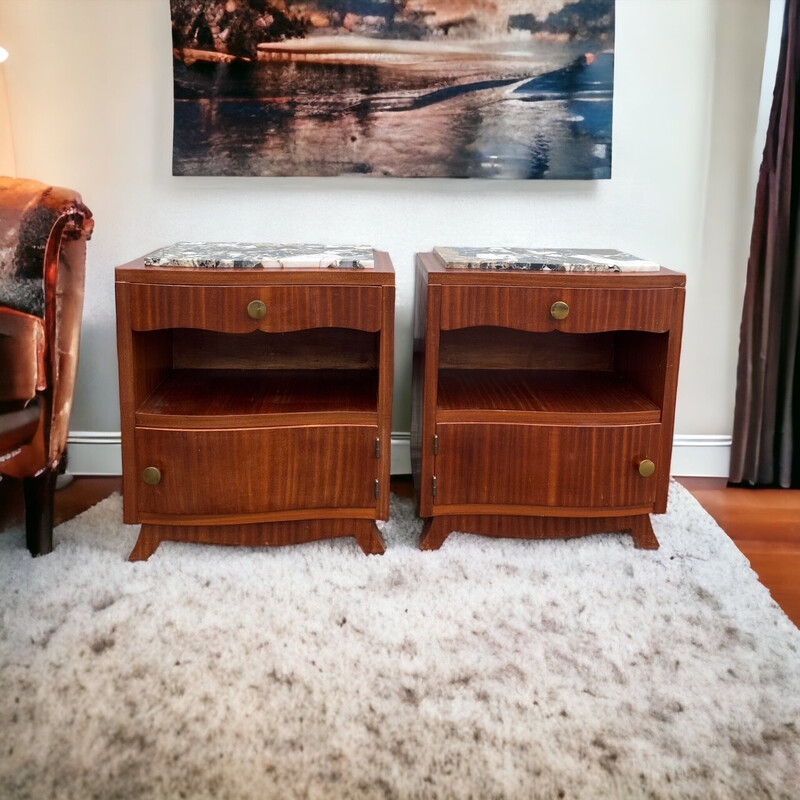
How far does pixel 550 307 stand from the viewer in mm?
1671

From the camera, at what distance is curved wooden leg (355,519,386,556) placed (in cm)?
175

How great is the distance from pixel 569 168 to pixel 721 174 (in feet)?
1.37

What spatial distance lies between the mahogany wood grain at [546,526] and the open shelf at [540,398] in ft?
0.78

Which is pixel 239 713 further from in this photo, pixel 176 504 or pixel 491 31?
pixel 491 31

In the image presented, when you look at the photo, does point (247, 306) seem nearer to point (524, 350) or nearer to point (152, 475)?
point (152, 475)

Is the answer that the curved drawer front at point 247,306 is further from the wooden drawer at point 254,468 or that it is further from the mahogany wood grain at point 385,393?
the wooden drawer at point 254,468

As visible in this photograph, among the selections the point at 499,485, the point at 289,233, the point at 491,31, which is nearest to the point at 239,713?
the point at 499,485

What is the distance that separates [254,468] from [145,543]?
0.96 feet

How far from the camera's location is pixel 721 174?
2.08m

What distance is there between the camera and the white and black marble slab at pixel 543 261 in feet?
5.49

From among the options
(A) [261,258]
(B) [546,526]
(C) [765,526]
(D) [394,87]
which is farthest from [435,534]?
(D) [394,87]

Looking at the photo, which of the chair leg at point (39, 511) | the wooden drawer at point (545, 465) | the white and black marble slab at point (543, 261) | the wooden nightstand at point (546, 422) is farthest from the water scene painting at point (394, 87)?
the chair leg at point (39, 511)

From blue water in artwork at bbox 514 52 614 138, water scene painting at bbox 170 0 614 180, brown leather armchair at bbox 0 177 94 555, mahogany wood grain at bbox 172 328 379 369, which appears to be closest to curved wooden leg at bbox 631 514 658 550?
mahogany wood grain at bbox 172 328 379 369

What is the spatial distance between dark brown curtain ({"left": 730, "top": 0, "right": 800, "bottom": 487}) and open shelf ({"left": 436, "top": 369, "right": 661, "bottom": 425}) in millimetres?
396
